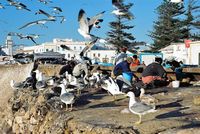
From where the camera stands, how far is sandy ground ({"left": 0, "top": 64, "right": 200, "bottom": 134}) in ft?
27.8

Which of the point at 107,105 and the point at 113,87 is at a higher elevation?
the point at 113,87

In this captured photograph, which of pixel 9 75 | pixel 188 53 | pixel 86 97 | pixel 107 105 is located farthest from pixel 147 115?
pixel 188 53

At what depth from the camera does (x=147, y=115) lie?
31.5 ft

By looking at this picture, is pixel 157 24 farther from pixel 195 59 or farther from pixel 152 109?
pixel 152 109

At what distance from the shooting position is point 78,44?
74500 mm

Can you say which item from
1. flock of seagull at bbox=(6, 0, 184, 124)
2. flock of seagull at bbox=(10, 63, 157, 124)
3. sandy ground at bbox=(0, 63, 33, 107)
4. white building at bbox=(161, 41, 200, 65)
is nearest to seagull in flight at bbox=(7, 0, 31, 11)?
flock of seagull at bbox=(6, 0, 184, 124)

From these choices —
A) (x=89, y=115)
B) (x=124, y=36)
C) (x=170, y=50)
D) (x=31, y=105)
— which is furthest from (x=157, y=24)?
(x=89, y=115)


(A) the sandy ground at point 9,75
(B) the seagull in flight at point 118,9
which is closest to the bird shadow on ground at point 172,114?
(B) the seagull in flight at point 118,9

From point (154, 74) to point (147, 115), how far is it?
4886 millimetres

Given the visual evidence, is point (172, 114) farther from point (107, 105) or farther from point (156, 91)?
point (156, 91)

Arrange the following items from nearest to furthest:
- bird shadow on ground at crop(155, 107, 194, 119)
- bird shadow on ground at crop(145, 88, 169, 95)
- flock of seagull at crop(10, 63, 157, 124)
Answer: flock of seagull at crop(10, 63, 157, 124) → bird shadow on ground at crop(155, 107, 194, 119) → bird shadow on ground at crop(145, 88, 169, 95)

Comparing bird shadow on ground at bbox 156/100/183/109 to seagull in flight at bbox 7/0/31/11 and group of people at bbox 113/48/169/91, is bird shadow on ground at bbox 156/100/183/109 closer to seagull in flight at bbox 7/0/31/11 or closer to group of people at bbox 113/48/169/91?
group of people at bbox 113/48/169/91

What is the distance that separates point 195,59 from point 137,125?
3042cm

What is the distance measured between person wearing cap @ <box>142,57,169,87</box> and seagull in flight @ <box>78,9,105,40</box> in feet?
7.10
